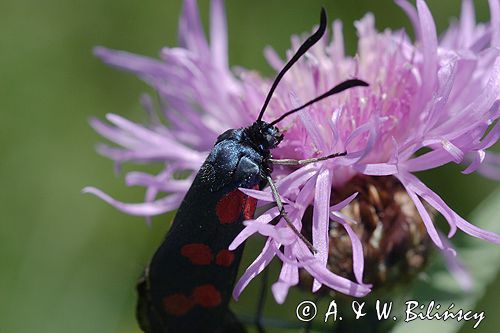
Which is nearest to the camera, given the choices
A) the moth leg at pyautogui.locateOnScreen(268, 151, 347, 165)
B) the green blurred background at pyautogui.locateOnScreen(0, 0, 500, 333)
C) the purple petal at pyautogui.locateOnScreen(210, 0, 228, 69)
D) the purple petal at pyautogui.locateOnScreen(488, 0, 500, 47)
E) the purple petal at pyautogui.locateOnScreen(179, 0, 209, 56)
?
the moth leg at pyautogui.locateOnScreen(268, 151, 347, 165)

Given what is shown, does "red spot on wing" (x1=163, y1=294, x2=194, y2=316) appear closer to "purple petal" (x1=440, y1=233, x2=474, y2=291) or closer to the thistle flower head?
the thistle flower head

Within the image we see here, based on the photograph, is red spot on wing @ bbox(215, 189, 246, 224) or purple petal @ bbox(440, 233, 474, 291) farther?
purple petal @ bbox(440, 233, 474, 291)

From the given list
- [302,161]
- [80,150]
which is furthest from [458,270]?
[80,150]

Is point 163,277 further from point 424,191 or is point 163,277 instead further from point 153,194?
point 424,191

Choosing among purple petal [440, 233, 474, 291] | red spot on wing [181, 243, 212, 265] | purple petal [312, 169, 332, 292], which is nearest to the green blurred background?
purple petal [440, 233, 474, 291]

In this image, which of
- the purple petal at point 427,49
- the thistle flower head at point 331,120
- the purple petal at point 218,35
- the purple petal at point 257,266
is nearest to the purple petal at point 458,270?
the thistle flower head at point 331,120

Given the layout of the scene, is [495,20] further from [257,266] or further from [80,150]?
[80,150]

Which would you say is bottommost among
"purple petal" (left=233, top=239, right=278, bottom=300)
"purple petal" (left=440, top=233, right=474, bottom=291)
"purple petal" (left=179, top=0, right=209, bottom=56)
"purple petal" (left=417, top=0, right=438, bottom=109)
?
"purple petal" (left=233, top=239, right=278, bottom=300)
